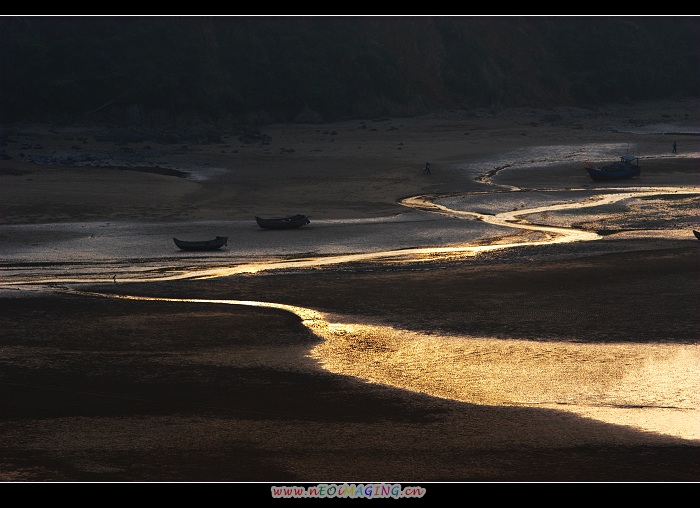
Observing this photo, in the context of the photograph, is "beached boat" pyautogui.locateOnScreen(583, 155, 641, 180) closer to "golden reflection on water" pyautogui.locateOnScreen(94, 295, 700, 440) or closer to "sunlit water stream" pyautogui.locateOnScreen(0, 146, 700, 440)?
"sunlit water stream" pyautogui.locateOnScreen(0, 146, 700, 440)

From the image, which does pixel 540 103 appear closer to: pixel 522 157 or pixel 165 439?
pixel 522 157

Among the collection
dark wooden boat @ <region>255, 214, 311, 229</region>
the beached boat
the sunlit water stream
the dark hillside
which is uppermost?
the dark hillside

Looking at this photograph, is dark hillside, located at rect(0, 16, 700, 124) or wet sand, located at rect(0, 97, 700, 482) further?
dark hillside, located at rect(0, 16, 700, 124)

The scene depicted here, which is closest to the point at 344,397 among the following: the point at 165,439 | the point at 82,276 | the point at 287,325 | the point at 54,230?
the point at 165,439

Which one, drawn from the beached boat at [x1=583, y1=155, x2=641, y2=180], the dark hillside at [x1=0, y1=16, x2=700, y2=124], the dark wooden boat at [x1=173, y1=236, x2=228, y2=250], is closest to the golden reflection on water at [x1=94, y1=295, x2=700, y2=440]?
the dark wooden boat at [x1=173, y1=236, x2=228, y2=250]

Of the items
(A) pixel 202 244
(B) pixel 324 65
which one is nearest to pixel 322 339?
(A) pixel 202 244
